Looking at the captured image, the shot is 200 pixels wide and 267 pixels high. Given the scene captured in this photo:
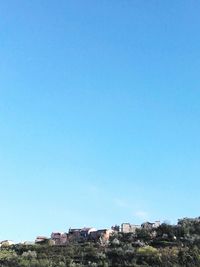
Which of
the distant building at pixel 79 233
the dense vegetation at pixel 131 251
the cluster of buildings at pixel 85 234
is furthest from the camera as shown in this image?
the distant building at pixel 79 233

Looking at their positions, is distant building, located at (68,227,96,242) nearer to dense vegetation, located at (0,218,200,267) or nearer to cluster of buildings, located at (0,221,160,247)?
cluster of buildings, located at (0,221,160,247)

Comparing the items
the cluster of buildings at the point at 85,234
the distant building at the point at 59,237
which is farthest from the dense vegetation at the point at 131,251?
the distant building at the point at 59,237

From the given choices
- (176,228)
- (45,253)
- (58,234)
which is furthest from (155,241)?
(58,234)

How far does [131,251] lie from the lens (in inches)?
2071

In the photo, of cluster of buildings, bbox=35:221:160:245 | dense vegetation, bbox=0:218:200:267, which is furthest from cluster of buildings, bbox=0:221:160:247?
dense vegetation, bbox=0:218:200:267

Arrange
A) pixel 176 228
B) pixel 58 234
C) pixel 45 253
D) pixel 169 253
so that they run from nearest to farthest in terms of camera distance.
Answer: pixel 169 253
pixel 45 253
pixel 176 228
pixel 58 234

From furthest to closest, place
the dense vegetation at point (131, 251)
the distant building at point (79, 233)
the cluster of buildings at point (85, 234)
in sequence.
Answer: the distant building at point (79, 233)
the cluster of buildings at point (85, 234)
the dense vegetation at point (131, 251)

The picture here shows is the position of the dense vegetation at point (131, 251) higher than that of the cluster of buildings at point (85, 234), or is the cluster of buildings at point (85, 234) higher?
the cluster of buildings at point (85, 234)

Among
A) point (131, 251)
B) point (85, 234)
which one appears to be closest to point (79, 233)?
point (85, 234)

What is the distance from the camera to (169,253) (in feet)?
162

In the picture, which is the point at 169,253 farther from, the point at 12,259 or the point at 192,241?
the point at 12,259

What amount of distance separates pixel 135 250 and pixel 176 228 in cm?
1118

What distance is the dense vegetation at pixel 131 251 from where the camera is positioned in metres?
48.8

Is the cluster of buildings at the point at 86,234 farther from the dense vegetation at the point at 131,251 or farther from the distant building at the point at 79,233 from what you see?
the dense vegetation at the point at 131,251
